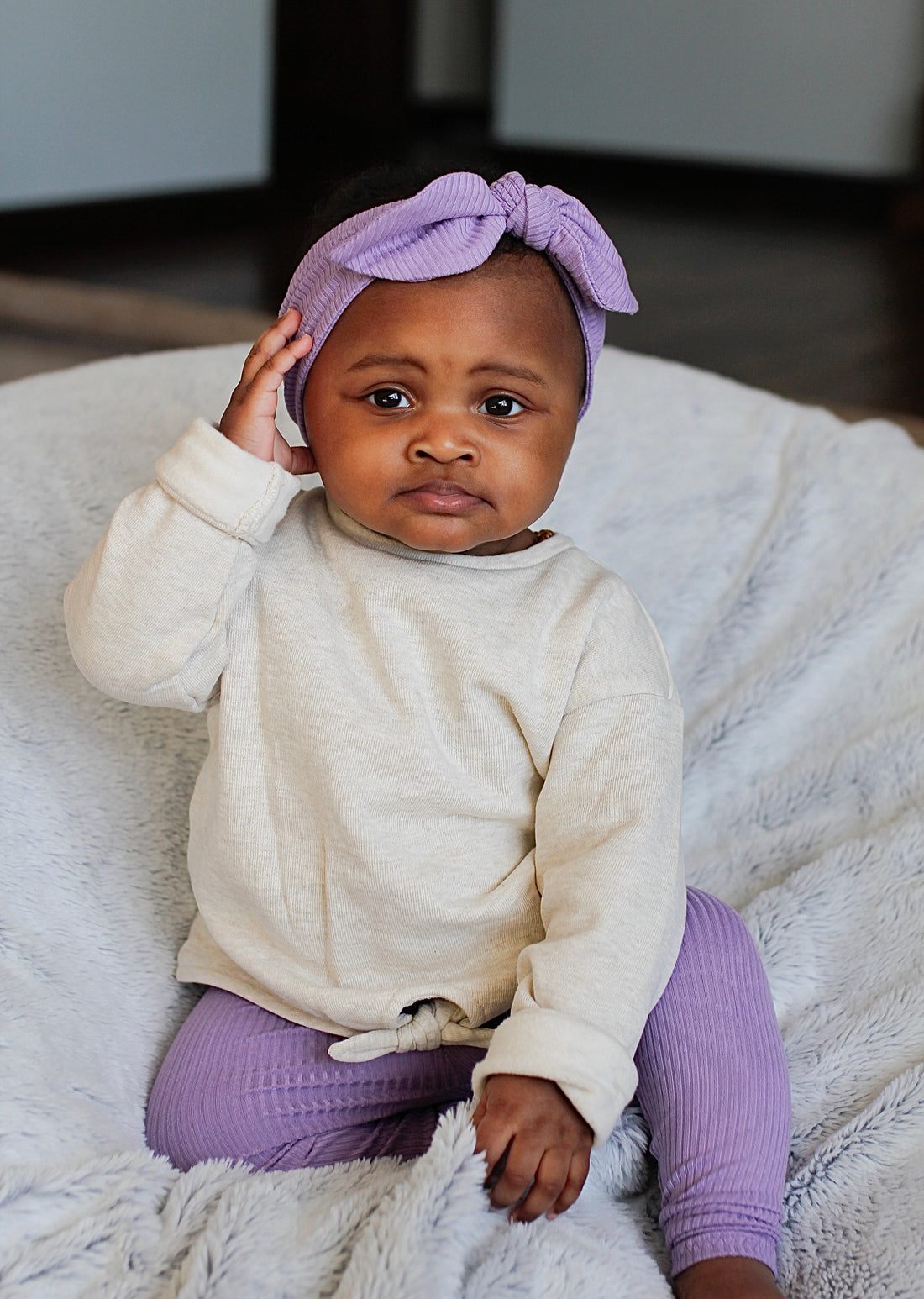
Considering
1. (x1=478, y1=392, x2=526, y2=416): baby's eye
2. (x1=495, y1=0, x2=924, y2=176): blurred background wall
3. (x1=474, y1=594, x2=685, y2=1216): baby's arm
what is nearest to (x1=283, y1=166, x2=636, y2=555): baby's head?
(x1=478, y1=392, x2=526, y2=416): baby's eye

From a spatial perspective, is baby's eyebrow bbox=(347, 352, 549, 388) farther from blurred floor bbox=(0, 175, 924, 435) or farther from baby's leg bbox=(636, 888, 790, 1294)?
blurred floor bbox=(0, 175, 924, 435)

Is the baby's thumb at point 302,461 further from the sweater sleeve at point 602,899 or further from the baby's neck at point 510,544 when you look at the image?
the sweater sleeve at point 602,899

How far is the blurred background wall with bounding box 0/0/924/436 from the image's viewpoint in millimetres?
2959

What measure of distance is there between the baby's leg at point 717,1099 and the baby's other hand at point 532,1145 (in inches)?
3.2

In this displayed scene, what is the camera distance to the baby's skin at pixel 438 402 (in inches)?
29.3

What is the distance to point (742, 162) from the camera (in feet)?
16.1

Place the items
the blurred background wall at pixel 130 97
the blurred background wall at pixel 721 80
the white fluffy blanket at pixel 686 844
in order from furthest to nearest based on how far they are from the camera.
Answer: the blurred background wall at pixel 721 80, the blurred background wall at pixel 130 97, the white fluffy blanket at pixel 686 844

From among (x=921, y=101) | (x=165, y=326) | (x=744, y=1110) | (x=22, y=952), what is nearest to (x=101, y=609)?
(x=22, y=952)

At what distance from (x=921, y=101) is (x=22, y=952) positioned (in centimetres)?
448

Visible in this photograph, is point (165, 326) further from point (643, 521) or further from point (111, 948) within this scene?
point (111, 948)

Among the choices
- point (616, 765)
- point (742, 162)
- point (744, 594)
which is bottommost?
point (742, 162)

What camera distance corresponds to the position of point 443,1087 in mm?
811

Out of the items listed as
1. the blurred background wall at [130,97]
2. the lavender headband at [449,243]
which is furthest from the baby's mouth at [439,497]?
the blurred background wall at [130,97]

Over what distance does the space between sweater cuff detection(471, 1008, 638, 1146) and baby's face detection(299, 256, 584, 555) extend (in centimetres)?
27
